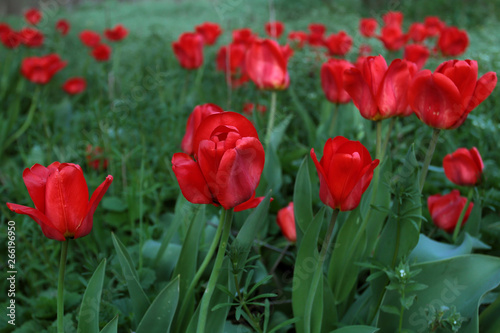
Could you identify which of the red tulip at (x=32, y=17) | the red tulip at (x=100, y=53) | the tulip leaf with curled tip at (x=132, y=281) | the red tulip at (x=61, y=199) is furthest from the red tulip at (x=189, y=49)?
the red tulip at (x=32, y=17)

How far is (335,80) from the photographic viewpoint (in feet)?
4.33

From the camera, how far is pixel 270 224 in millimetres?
1504

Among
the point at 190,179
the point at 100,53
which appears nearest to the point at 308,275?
the point at 190,179

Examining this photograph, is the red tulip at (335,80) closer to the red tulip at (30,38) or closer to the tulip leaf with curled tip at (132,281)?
→ the tulip leaf with curled tip at (132,281)

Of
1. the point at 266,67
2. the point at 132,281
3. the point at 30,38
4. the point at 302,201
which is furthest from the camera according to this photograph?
the point at 30,38

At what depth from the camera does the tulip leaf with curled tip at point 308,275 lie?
2.81 ft

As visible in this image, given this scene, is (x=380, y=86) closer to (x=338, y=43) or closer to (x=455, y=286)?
(x=455, y=286)

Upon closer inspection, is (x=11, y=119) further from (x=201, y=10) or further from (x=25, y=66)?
(x=201, y=10)

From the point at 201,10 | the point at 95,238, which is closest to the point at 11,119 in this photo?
the point at 95,238

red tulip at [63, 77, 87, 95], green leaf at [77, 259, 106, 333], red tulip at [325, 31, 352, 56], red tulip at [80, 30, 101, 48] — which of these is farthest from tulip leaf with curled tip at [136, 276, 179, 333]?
red tulip at [80, 30, 101, 48]

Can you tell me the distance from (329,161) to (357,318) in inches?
18.4

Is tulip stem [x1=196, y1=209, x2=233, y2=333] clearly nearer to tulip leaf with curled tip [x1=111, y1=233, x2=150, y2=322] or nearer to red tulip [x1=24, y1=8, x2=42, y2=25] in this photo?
tulip leaf with curled tip [x1=111, y1=233, x2=150, y2=322]

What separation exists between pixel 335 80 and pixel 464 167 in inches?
17.0

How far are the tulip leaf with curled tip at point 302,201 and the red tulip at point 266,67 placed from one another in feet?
1.72
